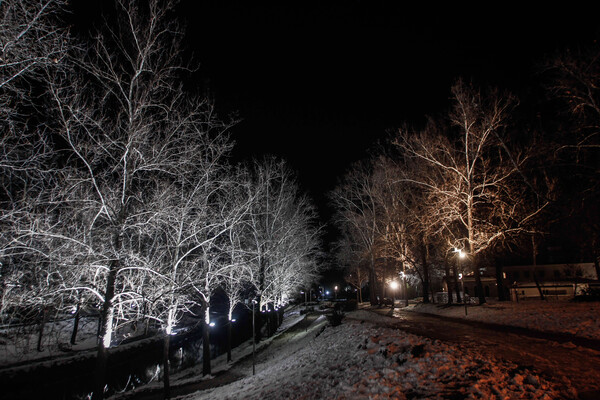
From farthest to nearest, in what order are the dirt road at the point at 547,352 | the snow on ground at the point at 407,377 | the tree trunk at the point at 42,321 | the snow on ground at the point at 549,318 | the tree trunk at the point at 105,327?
the tree trunk at the point at 42,321 < the snow on ground at the point at 549,318 < the tree trunk at the point at 105,327 < the dirt road at the point at 547,352 < the snow on ground at the point at 407,377

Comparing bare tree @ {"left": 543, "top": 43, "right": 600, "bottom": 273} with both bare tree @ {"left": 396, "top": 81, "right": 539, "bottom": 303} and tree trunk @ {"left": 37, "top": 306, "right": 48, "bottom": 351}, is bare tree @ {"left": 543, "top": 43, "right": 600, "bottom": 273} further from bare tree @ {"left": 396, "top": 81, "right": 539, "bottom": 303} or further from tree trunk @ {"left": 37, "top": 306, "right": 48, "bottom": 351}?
tree trunk @ {"left": 37, "top": 306, "right": 48, "bottom": 351}

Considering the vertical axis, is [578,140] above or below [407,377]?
above

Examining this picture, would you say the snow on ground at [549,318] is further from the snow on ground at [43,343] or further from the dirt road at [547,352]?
the snow on ground at [43,343]

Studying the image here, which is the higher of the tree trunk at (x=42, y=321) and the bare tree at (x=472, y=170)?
the bare tree at (x=472, y=170)

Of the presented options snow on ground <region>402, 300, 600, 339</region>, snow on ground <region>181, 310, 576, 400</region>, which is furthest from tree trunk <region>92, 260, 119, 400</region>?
snow on ground <region>402, 300, 600, 339</region>

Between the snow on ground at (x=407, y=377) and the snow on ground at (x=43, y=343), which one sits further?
the snow on ground at (x=43, y=343)

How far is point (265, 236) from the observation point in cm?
2397

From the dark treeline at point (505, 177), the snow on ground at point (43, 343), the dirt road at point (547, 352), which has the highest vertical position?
the dark treeline at point (505, 177)

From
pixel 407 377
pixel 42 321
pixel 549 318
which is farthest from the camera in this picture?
pixel 42 321

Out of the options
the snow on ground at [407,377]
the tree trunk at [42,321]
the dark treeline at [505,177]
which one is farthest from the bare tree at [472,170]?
the tree trunk at [42,321]

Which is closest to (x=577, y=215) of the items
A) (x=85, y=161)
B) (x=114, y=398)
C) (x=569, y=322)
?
(x=569, y=322)

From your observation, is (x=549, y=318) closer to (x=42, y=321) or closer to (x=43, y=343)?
(x=42, y=321)

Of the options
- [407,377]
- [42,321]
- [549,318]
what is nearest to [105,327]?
[42,321]

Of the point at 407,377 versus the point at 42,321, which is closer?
the point at 407,377
